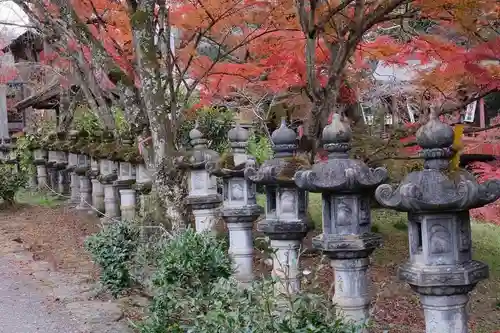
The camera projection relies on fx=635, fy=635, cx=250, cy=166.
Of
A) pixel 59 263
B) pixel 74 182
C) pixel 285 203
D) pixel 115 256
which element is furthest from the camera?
pixel 74 182

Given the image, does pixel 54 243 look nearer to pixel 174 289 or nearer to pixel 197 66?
pixel 197 66

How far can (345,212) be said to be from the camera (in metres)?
4.30

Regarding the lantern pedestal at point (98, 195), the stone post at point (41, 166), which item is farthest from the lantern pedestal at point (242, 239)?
the stone post at point (41, 166)

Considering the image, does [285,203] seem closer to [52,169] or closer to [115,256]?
[115,256]

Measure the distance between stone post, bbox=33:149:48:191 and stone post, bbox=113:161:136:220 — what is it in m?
7.58

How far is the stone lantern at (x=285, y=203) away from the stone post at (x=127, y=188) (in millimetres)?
5403

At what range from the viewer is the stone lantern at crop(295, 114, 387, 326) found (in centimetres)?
420

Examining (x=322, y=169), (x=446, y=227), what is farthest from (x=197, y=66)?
(x=446, y=227)

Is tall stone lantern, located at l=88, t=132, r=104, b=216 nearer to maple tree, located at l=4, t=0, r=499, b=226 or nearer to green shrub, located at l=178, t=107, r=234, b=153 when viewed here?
maple tree, located at l=4, t=0, r=499, b=226

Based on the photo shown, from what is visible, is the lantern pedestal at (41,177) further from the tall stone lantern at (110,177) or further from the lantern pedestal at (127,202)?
the lantern pedestal at (127,202)

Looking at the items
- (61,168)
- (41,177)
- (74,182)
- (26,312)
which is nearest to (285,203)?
(26,312)

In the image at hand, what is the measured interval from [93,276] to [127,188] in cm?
266

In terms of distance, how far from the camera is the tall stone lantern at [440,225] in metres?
3.42

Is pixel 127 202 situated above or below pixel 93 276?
above
